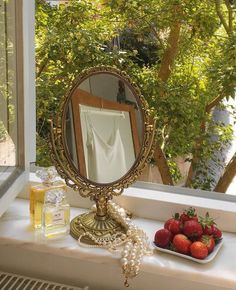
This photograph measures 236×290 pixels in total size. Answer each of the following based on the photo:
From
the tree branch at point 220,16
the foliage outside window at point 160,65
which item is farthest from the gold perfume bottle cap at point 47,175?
the tree branch at point 220,16

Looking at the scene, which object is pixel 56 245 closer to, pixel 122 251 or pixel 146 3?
pixel 122 251

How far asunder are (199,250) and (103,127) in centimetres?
35

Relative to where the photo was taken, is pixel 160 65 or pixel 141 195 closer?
Answer: pixel 141 195

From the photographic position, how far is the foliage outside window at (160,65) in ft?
4.39

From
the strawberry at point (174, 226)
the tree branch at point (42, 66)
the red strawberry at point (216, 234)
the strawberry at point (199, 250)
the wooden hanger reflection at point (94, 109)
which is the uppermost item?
the tree branch at point (42, 66)

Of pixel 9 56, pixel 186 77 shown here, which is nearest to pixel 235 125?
pixel 186 77

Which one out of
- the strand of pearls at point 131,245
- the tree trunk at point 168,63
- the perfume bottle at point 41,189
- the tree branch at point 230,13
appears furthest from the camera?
the tree trunk at point 168,63

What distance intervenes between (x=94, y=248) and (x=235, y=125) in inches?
23.7

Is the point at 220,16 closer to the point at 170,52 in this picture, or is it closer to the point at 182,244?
the point at 170,52

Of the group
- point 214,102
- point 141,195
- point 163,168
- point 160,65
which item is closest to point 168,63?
point 160,65

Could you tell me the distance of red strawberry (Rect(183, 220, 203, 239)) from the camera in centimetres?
97

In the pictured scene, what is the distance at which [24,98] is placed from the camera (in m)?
1.10

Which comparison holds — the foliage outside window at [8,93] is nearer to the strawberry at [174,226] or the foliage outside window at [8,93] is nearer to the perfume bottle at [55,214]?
the perfume bottle at [55,214]

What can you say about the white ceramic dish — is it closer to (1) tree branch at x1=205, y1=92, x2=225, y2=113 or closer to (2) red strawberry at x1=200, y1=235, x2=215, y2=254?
(2) red strawberry at x1=200, y1=235, x2=215, y2=254
